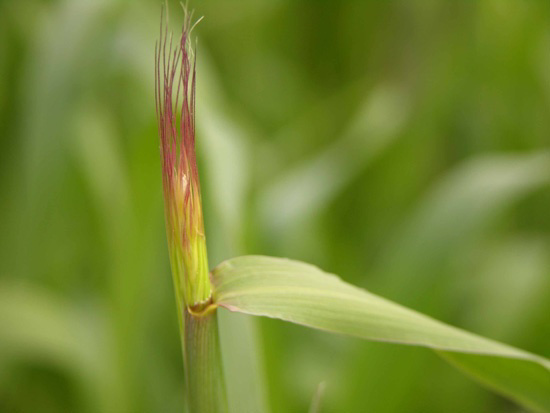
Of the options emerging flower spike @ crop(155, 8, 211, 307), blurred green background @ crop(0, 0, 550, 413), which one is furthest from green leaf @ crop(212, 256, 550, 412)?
blurred green background @ crop(0, 0, 550, 413)

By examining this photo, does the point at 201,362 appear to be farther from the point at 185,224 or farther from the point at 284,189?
the point at 284,189

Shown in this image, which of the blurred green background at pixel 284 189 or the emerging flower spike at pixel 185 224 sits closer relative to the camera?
the emerging flower spike at pixel 185 224

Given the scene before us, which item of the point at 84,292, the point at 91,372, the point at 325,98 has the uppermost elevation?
the point at 325,98

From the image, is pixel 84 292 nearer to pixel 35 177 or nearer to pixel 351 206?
pixel 35 177

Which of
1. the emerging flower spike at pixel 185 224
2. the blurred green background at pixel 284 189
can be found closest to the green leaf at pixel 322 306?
the emerging flower spike at pixel 185 224

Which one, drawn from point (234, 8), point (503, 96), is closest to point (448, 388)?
point (503, 96)

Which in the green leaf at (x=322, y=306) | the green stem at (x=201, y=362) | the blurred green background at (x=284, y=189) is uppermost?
the blurred green background at (x=284, y=189)

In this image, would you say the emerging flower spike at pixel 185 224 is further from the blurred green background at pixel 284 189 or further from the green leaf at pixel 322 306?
the blurred green background at pixel 284 189

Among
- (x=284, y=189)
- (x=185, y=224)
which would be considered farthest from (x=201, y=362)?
(x=284, y=189)
